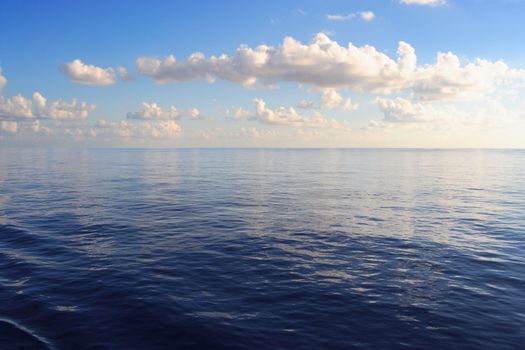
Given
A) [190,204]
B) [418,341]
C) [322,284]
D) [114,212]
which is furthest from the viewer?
[190,204]

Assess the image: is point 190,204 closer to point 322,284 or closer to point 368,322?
point 322,284

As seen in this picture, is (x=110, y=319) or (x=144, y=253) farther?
(x=144, y=253)

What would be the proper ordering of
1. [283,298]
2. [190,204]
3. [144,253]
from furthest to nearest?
[190,204] < [144,253] < [283,298]

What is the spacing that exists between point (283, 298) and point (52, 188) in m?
59.3

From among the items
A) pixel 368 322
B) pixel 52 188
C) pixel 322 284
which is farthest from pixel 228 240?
pixel 52 188

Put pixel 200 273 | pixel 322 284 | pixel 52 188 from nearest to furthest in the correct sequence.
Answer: pixel 322 284 < pixel 200 273 < pixel 52 188

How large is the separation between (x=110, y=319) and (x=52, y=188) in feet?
186

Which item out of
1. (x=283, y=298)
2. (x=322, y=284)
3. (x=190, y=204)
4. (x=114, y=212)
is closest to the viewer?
(x=283, y=298)

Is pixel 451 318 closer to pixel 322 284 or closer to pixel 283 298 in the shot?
pixel 322 284

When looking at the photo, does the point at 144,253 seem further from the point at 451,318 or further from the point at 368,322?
the point at 451,318

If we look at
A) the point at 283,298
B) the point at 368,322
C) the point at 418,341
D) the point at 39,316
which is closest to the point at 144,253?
the point at 39,316

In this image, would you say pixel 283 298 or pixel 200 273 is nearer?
pixel 283 298

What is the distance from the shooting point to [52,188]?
65.8 meters

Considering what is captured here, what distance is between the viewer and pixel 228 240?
32.2 metres
